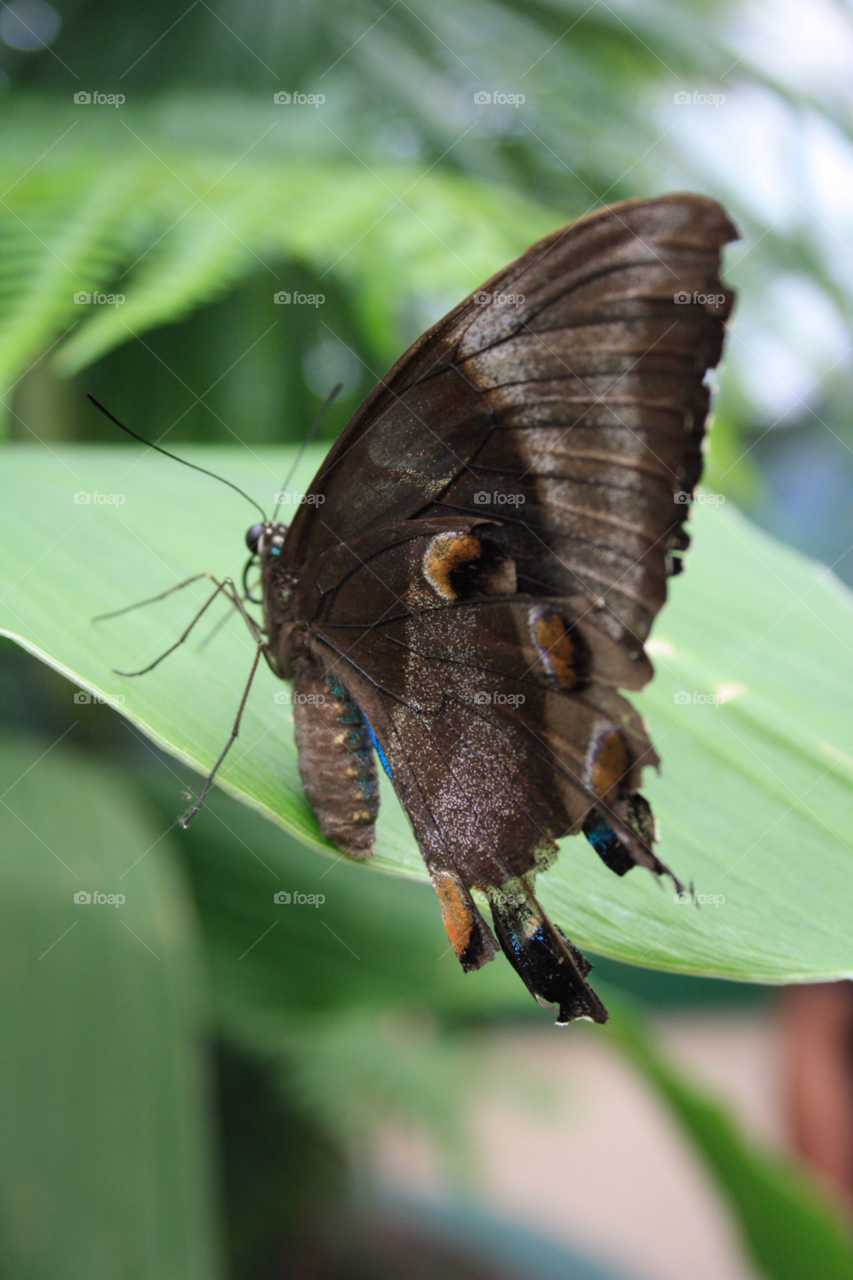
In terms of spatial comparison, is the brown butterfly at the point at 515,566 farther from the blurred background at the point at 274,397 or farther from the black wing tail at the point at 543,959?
the blurred background at the point at 274,397

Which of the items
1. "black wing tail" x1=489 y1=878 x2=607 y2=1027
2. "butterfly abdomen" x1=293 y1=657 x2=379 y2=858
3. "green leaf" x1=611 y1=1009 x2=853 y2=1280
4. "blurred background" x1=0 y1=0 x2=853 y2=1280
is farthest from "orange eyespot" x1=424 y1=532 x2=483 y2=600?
"green leaf" x1=611 y1=1009 x2=853 y2=1280

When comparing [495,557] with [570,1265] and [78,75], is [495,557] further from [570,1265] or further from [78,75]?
[570,1265]

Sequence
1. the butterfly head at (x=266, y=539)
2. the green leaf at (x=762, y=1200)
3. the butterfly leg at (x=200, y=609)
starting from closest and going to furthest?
the butterfly leg at (x=200, y=609) < the butterfly head at (x=266, y=539) < the green leaf at (x=762, y=1200)

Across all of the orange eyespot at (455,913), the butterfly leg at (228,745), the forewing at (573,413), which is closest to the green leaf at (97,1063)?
the butterfly leg at (228,745)

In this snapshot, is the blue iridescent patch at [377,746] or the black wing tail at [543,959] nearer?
the black wing tail at [543,959]

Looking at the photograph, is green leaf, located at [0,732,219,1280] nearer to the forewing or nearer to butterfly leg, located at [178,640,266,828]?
butterfly leg, located at [178,640,266,828]

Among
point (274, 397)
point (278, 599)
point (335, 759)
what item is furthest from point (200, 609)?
point (274, 397)
